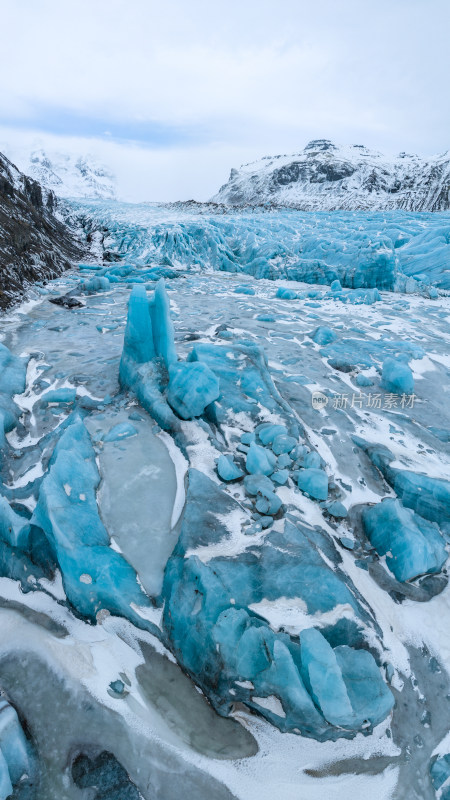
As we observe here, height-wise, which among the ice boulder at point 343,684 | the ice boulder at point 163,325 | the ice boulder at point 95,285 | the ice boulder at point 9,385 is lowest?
the ice boulder at point 343,684

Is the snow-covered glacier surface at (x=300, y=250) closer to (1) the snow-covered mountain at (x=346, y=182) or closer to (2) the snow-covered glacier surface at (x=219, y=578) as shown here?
(2) the snow-covered glacier surface at (x=219, y=578)

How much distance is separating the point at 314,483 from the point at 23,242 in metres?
12.3

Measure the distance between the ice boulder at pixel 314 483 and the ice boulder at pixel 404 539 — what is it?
44cm

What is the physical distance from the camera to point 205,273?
1589cm

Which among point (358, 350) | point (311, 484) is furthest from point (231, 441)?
point (358, 350)

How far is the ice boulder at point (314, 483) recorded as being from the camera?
3.61 m


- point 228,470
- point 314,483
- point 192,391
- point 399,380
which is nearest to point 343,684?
point 314,483

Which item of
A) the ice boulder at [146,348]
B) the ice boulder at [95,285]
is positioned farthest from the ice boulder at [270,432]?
the ice boulder at [95,285]

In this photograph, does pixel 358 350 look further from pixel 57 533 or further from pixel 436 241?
pixel 436 241

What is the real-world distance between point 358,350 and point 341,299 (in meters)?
4.92

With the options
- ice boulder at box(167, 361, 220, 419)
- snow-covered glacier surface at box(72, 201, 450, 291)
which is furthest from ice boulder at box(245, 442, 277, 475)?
snow-covered glacier surface at box(72, 201, 450, 291)

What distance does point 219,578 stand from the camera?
8.90 ft

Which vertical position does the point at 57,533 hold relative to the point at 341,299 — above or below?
below

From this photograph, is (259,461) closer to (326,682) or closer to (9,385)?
(326,682)
